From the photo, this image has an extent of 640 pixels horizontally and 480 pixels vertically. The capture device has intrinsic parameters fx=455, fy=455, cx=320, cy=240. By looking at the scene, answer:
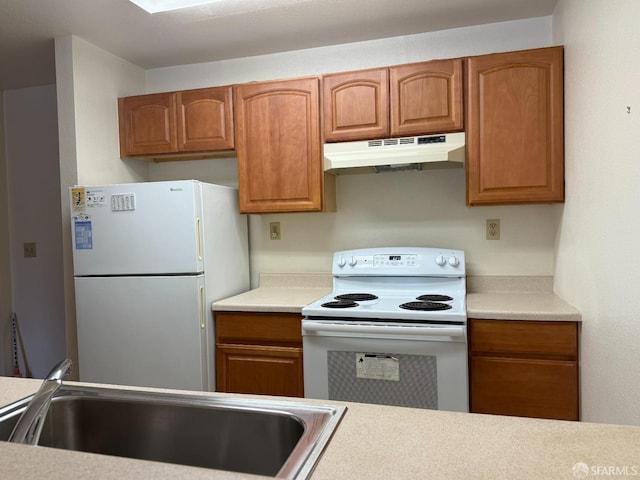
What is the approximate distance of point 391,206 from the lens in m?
2.78

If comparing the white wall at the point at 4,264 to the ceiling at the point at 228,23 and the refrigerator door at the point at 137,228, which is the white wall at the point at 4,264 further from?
the refrigerator door at the point at 137,228

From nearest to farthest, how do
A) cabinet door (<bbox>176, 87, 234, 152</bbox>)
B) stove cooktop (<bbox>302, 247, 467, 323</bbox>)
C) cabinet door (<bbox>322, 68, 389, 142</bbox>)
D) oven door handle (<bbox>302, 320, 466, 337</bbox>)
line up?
oven door handle (<bbox>302, 320, 466, 337</bbox>) < stove cooktop (<bbox>302, 247, 467, 323</bbox>) < cabinet door (<bbox>322, 68, 389, 142</bbox>) < cabinet door (<bbox>176, 87, 234, 152</bbox>)

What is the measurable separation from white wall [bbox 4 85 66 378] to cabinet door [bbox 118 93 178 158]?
1018 mm

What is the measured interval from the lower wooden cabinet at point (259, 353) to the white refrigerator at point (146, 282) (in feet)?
0.23

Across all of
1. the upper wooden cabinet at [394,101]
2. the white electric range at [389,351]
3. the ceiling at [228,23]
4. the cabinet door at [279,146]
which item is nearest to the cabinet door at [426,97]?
the upper wooden cabinet at [394,101]

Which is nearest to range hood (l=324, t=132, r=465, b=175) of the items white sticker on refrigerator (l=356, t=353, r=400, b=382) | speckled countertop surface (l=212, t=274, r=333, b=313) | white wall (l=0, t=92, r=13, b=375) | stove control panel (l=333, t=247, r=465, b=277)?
stove control panel (l=333, t=247, r=465, b=277)

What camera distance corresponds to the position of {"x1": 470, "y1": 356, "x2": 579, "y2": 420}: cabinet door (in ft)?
6.60

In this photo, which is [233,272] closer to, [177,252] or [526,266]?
[177,252]

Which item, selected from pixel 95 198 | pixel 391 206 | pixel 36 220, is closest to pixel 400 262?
pixel 391 206

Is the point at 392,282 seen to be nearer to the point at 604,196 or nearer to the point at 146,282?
the point at 604,196

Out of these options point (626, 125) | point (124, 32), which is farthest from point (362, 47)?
point (626, 125)

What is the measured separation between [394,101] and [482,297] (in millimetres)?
1152

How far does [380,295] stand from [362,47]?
4.93 feet

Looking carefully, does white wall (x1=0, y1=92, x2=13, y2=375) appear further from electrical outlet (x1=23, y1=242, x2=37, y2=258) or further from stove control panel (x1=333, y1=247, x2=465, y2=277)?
stove control panel (x1=333, y1=247, x2=465, y2=277)
